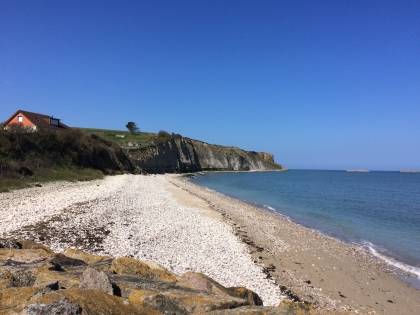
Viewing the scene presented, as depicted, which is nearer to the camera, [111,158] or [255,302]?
[255,302]

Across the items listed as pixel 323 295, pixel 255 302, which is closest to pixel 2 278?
pixel 255 302

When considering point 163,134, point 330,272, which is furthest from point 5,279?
point 163,134

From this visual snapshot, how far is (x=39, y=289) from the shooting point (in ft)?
11.9

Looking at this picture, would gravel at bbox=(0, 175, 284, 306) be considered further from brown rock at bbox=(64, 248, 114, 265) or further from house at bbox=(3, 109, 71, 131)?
house at bbox=(3, 109, 71, 131)

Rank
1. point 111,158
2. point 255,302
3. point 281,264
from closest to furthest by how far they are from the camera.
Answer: point 255,302 → point 281,264 → point 111,158

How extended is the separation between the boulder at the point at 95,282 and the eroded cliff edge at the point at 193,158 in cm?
6565

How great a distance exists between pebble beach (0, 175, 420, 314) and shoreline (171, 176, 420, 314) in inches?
1.3

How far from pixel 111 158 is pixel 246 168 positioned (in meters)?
107

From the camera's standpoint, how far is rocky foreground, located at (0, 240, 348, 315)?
9.87 ft

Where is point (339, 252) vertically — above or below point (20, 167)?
below

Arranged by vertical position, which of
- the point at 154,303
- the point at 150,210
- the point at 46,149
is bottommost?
the point at 150,210

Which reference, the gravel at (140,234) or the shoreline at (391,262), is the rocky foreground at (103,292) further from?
the shoreline at (391,262)

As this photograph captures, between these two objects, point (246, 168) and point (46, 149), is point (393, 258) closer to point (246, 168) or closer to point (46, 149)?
point (46, 149)

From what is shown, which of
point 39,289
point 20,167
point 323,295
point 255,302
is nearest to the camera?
point 39,289
